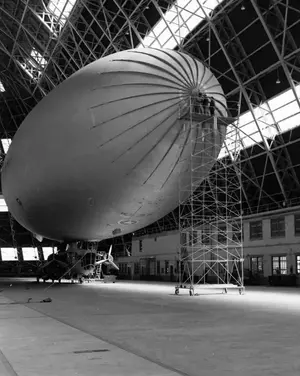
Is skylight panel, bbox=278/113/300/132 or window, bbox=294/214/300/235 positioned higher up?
skylight panel, bbox=278/113/300/132

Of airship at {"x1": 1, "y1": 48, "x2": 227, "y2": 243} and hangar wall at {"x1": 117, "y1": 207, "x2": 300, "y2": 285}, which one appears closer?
airship at {"x1": 1, "y1": 48, "x2": 227, "y2": 243}

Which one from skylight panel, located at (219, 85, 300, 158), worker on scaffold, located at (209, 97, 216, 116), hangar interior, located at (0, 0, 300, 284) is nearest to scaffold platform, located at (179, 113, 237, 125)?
worker on scaffold, located at (209, 97, 216, 116)

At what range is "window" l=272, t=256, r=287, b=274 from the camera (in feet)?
120

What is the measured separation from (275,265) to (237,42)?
16836 millimetres

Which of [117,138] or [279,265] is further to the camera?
[279,265]

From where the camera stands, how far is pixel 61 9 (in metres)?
43.4

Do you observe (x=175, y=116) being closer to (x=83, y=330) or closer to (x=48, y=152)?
(x=48, y=152)

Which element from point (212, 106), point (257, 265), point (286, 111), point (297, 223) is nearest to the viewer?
point (212, 106)

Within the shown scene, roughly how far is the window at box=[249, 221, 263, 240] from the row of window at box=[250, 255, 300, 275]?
1691 millimetres

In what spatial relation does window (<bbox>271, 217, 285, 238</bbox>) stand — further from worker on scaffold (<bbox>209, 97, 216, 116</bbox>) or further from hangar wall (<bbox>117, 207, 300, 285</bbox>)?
worker on scaffold (<bbox>209, 97, 216, 116</bbox>)

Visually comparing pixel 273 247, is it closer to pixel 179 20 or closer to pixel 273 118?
pixel 273 118

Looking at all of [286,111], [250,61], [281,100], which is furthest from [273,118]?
[250,61]

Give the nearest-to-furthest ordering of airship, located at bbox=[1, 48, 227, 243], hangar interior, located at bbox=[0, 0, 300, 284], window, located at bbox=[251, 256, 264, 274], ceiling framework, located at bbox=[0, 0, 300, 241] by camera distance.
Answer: airship, located at bbox=[1, 48, 227, 243]
ceiling framework, located at bbox=[0, 0, 300, 241]
hangar interior, located at bbox=[0, 0, 300, 284]
window, located at bbox=[251, 256, 264, 274]

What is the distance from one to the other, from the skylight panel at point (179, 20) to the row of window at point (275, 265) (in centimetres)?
1782
